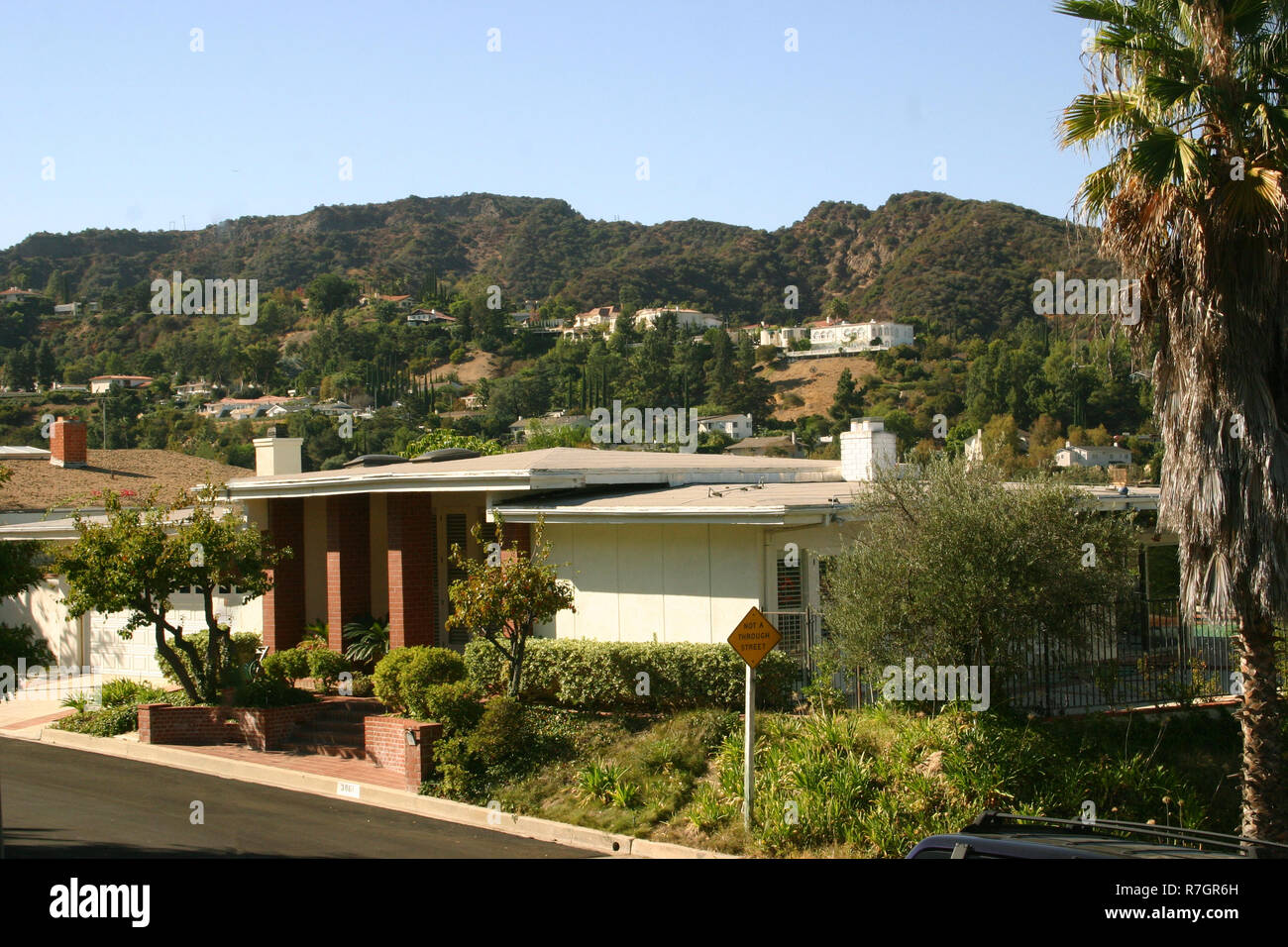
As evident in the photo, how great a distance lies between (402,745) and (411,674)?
97cm

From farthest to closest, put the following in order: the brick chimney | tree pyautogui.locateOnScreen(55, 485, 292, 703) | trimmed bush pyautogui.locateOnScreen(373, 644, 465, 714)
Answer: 1. the brick chimney
2. tree pyautogui.locateOnScreen(55, 485, 292, 703)
3. trimmed bush pyautogui.locateOnScreen(373, 644, 465, 714)

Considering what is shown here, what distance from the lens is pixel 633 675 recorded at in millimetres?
15203

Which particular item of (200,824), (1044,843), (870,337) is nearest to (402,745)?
(200,824)

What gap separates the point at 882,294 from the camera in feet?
537

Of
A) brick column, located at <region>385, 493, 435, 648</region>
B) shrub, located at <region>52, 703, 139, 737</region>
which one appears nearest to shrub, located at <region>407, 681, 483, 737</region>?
brick column, located at <region>385, 493, 435, 648</region>

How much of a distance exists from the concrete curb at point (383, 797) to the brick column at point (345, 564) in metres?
3.91

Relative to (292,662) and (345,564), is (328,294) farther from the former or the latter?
(292,662)

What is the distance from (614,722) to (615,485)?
16.2ft

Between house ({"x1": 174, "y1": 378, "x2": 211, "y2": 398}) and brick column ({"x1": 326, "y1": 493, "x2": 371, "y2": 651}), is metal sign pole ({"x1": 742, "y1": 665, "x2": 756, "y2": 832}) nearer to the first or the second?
brick column ({"x1": 326, "y1": 493, "x2": 371, "y2": 651})

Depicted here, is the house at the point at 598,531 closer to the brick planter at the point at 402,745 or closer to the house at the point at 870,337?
the brick planter at the point at 402,745

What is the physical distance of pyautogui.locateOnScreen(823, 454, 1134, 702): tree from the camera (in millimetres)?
12406

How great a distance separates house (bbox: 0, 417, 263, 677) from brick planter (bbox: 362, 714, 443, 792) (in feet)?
13.4
